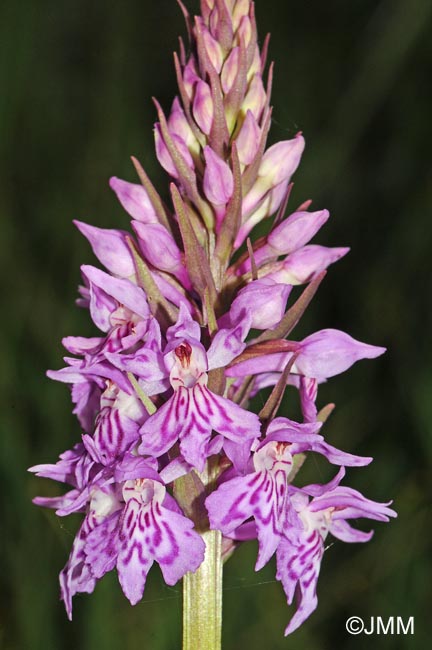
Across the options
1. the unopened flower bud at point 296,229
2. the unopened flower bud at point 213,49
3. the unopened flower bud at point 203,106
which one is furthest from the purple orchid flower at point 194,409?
the unopened flower bud at point 213,49

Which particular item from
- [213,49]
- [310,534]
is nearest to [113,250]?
[213,49]

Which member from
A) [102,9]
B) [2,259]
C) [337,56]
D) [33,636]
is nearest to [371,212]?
[337,56]

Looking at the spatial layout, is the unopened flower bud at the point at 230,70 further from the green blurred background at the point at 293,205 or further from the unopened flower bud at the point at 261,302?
the green blurred background at the point at 293,205

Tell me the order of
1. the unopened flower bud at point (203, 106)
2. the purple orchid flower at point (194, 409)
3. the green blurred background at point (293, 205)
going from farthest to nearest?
the green blurred background at point (293, 205), the unopened flower bud at point (203, 106), the purple orchid flower at point (194, 409)

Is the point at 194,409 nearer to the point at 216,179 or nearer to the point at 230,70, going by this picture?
the point at 216,179

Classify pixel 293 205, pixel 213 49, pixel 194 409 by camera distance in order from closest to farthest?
pixel 194 409 < pixel 213 49 < pixel 293 205
